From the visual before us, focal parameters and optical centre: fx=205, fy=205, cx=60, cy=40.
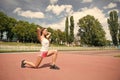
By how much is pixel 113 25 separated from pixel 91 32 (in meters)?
0.62

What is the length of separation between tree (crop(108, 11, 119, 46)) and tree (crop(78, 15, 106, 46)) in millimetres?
222

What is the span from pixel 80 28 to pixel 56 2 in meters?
1.38

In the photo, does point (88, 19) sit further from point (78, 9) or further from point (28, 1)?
point (28, 1)

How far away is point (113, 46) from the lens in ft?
15.5

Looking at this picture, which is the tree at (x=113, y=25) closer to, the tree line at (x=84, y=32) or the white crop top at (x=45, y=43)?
the tree line at (x=84, y=32)

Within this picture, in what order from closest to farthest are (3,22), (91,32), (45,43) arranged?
(45,43) < (3,22) < (91,32)

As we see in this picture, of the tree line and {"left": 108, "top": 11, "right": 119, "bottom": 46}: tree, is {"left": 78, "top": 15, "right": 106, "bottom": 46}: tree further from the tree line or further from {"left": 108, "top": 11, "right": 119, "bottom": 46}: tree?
{"left": 108, "top": 11, "right": 119, "bottom": 46}: tree

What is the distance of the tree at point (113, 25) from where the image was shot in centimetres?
477

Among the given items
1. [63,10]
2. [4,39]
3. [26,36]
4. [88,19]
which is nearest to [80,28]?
[88,19]

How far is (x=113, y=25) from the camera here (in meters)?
5.17

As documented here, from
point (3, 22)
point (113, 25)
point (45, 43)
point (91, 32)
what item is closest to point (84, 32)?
point (91, 32)

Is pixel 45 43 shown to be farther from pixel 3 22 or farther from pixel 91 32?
pixel 91 32

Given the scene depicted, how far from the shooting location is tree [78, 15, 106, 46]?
482 cm

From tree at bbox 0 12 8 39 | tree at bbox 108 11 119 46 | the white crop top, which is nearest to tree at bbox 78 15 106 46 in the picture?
tree at bbox 108 11 119 46
